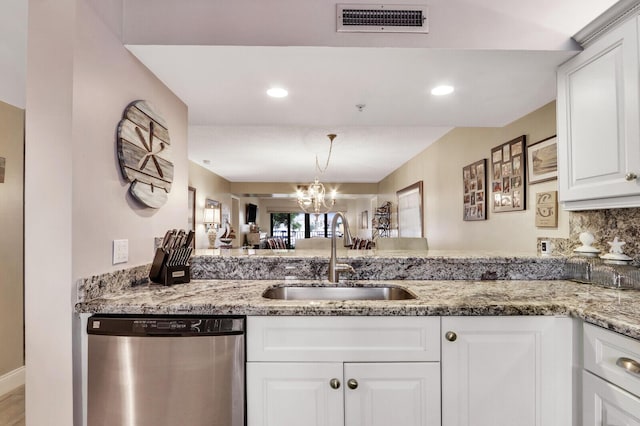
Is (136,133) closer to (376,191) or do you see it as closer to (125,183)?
(125,183)

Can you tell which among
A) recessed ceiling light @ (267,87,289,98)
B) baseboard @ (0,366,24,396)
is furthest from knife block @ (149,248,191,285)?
baseboard @ (0,366,24,396)

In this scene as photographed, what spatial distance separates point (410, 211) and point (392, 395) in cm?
468

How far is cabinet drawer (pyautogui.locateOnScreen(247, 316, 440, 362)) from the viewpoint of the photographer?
124 centimetres

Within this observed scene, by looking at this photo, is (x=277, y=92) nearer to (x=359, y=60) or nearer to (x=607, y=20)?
(x=359, y=60)

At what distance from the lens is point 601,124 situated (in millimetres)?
1497

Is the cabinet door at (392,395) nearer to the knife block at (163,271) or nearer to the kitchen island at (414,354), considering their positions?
the kitchen island at (414,354)

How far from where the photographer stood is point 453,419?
4.04 ft

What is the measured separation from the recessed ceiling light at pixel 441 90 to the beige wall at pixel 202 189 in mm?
4571

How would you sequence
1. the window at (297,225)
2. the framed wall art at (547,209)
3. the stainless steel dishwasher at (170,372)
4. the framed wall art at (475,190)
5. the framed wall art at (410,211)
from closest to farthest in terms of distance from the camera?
the stainless steel dishwasher at (170,372)
the framed wall art at (547,209)
the framed wall art at (475,190)
the framed wall art at (410,211)
the window at (297,225)

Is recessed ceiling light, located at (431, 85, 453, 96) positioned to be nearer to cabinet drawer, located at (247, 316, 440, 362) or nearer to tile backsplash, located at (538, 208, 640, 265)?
tile backsplash, located at (538, 208, 640, 265)

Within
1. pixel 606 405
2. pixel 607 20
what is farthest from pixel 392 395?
pixel 607 20

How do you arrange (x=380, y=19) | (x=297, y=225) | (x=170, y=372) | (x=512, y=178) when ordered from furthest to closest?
(x=297, y=225) < (x=512, y=178) < (x=380, y=19) < (x=170, y=372)

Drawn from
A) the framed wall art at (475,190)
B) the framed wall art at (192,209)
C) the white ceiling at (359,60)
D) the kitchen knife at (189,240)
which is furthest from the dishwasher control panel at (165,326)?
the framed wall art at (192,209)

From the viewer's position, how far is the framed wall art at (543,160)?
Answer: 7.28ft
